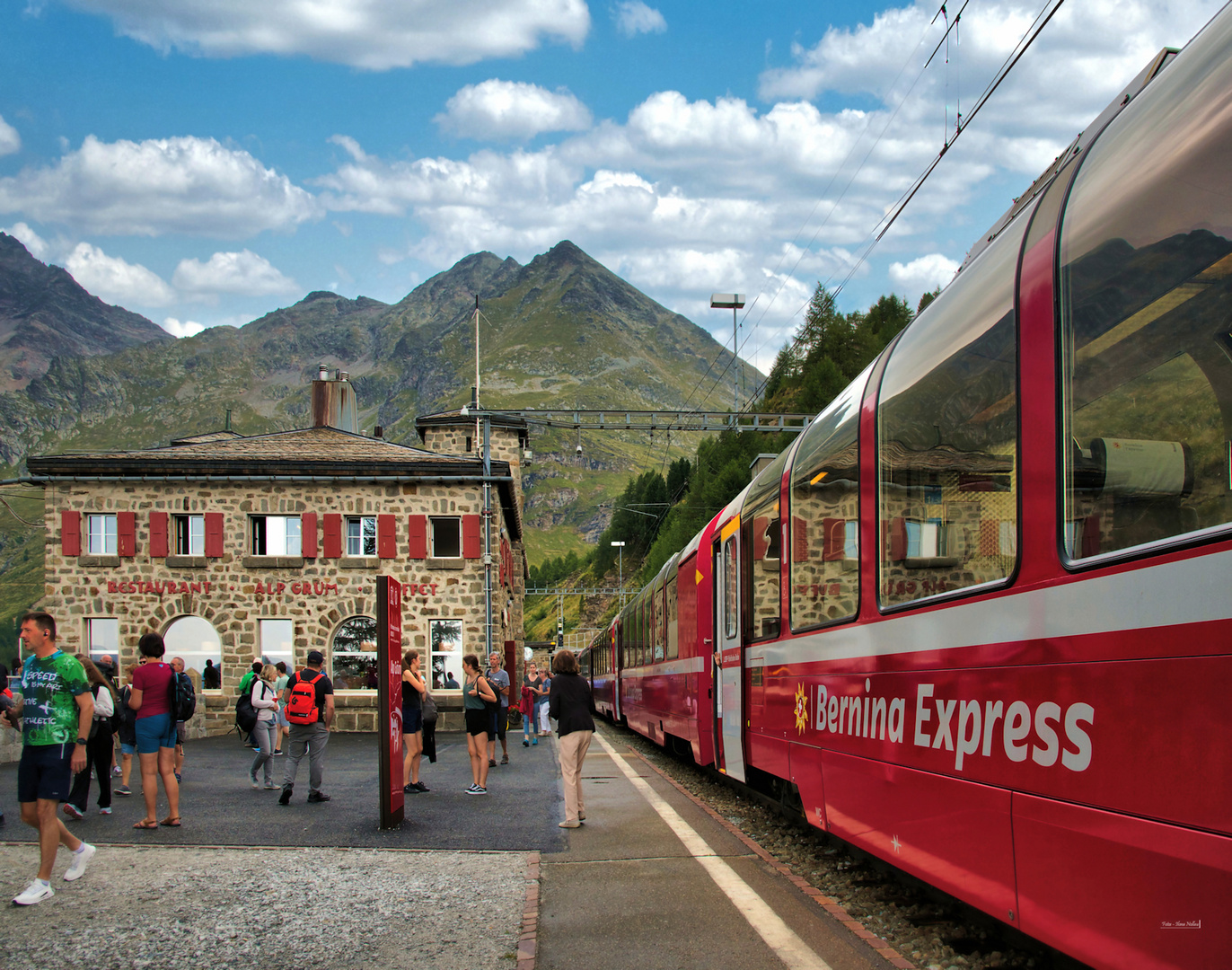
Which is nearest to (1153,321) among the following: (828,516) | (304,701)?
(828,516)

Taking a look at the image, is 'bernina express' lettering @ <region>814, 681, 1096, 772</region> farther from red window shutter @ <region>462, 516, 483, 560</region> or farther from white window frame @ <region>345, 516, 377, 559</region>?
white window frame @ <region>345, 516, 377, 559</region>

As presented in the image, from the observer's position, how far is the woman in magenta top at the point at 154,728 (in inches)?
356

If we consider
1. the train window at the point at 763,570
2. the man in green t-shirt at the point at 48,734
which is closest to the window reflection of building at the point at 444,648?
the train window at the point at 763,570

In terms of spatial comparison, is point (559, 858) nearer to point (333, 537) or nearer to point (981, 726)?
point (981, 726)

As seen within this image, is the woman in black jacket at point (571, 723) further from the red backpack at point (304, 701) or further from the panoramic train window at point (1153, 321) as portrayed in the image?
the panoramic train window at point (1153, 321)

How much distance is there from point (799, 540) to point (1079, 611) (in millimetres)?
4010

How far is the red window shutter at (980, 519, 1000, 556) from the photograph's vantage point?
13.7ft

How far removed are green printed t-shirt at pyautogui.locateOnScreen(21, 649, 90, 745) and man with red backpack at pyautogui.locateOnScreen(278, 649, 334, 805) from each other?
14.7 ft

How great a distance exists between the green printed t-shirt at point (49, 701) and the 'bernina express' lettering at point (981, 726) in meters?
4.64

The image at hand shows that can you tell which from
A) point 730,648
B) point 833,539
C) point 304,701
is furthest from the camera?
point 304,701

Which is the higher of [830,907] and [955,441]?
[955,441]

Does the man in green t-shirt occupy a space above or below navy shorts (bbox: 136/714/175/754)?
above

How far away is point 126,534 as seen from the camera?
91.7 feet

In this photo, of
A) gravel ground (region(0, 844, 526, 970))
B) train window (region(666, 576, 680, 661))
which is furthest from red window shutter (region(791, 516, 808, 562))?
train window (region(666, 576, 680, 661))
